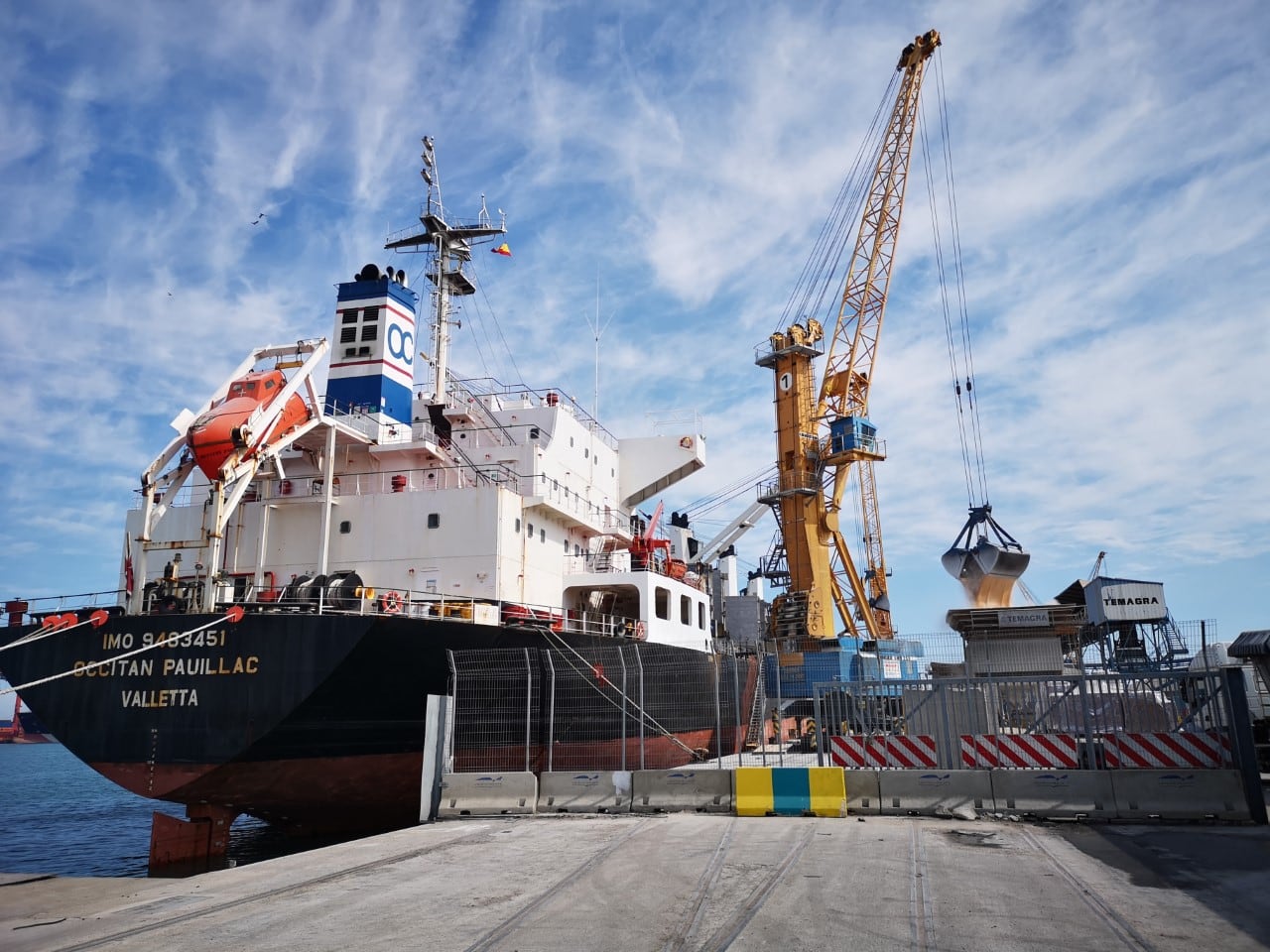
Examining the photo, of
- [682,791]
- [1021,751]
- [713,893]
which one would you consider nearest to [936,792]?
[1021,751]

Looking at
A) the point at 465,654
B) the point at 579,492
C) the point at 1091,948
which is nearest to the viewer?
the point at 1091,948

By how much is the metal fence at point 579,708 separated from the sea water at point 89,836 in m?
4.90

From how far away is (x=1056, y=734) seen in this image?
13.6 m

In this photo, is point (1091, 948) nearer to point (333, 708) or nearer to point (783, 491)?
point (333, 708)

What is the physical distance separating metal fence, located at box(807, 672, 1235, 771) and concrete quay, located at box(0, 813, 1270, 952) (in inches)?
46.7

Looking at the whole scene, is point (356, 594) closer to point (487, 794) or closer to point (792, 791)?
point (487, 794)

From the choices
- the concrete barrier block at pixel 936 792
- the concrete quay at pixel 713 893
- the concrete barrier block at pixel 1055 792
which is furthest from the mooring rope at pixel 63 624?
the concrete barrier block at pixel 1055 792

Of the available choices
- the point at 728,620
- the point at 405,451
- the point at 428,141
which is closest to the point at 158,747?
the point at 405,451

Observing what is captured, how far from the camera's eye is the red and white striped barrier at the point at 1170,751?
12320 millimetres

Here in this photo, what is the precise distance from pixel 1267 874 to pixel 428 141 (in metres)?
27.1

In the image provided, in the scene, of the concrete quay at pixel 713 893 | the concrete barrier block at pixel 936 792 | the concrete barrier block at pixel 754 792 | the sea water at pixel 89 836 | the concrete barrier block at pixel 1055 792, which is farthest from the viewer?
the sea water at pixel 89 836

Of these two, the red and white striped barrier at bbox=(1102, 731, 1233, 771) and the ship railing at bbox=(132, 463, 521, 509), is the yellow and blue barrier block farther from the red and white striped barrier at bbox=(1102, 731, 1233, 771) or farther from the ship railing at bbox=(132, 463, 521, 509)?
the ship railing at bbox=(132, 463, 521, 509)

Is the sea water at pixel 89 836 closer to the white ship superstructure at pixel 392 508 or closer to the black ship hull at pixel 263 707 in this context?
the black ship hull at pixel 263 707

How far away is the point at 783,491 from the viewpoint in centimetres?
4203
